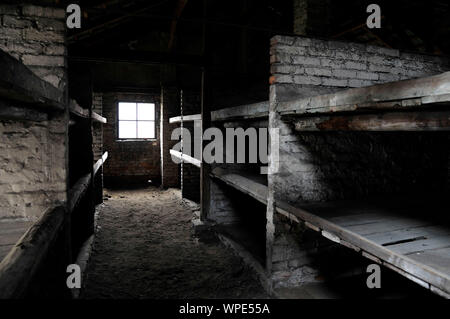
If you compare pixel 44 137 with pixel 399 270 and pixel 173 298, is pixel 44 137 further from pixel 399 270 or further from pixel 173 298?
pixel 399 270

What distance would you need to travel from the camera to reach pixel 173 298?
3.44 meters

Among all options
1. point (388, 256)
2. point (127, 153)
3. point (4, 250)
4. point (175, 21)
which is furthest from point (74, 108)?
point (127, 153)

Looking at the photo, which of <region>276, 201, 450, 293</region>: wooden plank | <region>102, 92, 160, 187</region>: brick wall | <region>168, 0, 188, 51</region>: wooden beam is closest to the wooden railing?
<region>276, 201, 450, 293</region>: wooden plank

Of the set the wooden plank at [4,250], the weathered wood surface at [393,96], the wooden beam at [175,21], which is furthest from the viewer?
the wooden beam at [175,21]

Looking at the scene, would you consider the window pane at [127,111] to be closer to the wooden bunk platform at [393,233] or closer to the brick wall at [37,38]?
the brick wall at [37,38]

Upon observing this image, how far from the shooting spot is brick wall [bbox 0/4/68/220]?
7.91 ft

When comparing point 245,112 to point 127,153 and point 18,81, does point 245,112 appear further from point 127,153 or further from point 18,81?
point 127,153

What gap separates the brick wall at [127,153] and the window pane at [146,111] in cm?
14

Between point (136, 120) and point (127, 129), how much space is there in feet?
1.32

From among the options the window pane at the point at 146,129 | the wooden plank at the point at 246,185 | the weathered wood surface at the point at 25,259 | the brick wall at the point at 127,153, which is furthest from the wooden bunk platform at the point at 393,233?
the window pane at the point at 146,129

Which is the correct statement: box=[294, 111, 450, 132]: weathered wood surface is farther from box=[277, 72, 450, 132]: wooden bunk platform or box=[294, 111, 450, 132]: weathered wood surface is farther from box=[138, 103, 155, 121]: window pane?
box=[138, 103, 155, 121]: window pane

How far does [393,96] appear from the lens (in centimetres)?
168

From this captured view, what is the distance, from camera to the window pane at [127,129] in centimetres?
976

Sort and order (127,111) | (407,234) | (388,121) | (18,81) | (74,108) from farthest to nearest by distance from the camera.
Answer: (127,111), (74,108), (407,234), (388,121), (18,81)
